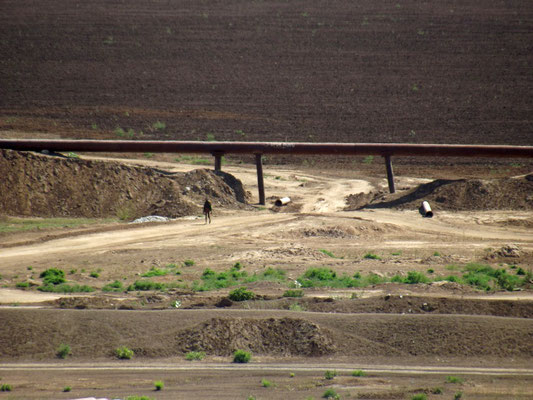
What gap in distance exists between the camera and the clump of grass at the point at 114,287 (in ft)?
60.0

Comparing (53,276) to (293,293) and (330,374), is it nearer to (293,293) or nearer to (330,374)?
(293,293)

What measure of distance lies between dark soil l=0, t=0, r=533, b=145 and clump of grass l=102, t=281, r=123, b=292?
27.1 metres

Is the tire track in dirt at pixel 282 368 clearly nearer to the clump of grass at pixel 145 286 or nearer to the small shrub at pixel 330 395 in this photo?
the small shrub at pixel 330 395

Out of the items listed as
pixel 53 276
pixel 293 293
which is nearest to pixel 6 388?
pixel 53 276

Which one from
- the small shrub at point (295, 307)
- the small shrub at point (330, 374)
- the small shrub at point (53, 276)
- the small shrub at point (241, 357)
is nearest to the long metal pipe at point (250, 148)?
the small shrub at point (53, 276)

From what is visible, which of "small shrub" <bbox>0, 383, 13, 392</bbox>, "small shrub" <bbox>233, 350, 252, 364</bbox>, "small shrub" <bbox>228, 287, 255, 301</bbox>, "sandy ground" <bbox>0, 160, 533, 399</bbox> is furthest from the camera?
"small shrub" <bbox>228, 287, 255, 301</bbox>

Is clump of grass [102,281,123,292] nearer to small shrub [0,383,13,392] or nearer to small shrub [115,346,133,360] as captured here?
small shrub [115,346,133,360]

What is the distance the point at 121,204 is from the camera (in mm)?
28859

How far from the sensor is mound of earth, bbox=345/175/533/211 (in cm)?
2891

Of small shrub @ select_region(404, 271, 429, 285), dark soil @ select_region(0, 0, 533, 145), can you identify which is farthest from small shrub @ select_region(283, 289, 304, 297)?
dark soil @ select_region(0, 0, 533, 145)

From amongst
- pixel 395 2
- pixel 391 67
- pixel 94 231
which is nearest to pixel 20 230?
pixel 94 231

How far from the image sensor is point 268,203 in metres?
31.2

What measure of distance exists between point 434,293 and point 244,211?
13.1 meters

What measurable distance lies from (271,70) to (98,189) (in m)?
31.3
